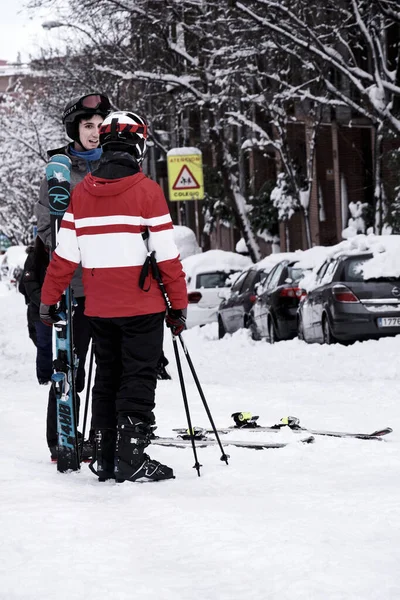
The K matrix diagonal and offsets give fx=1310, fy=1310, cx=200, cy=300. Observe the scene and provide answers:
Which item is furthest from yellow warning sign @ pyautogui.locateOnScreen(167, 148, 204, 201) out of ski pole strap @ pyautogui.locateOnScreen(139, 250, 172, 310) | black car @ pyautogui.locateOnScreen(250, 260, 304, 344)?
ski pole strap @ pyautogui.locateOnScreen(139, 250, 172, 310)

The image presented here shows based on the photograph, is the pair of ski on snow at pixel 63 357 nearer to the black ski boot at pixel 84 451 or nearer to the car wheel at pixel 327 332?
the black ski boot at pixel 84 451

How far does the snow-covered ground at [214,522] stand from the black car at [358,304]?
6.87m

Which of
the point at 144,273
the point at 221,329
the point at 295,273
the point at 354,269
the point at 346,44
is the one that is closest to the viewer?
the point at 144,273

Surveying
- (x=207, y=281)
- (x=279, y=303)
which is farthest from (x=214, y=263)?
(x=279, y=303)

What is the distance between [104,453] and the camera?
642cm

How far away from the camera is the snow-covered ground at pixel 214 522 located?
Result: 414cm

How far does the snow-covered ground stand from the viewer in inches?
163

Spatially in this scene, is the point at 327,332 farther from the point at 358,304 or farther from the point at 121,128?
the point at 121,128

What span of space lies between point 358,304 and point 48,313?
33.2 feet

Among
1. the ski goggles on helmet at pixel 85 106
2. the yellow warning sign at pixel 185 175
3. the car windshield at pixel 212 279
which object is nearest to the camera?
the ski goggles on helmet at pixel 85 106

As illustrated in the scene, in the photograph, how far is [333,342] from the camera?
16812 mm

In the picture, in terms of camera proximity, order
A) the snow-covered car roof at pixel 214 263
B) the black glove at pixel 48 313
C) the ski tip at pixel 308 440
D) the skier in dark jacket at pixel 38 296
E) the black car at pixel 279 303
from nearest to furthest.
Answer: the black glove at pixel 48 313, the ski tip at pixel 308 440, the skier in dark jacket at pixel 38 296, the black car at pixel 279 303, the snow-covered car roof at pixel 214 263

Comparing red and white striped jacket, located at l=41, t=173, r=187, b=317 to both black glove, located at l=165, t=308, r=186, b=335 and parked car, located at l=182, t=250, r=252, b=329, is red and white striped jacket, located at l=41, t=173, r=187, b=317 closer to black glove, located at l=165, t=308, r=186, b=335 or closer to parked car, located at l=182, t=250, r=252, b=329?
black glove, located at l=165, t=308, r=186, b=335

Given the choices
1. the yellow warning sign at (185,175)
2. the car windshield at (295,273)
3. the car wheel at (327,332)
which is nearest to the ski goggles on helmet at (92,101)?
the car wheel at (327,332)
